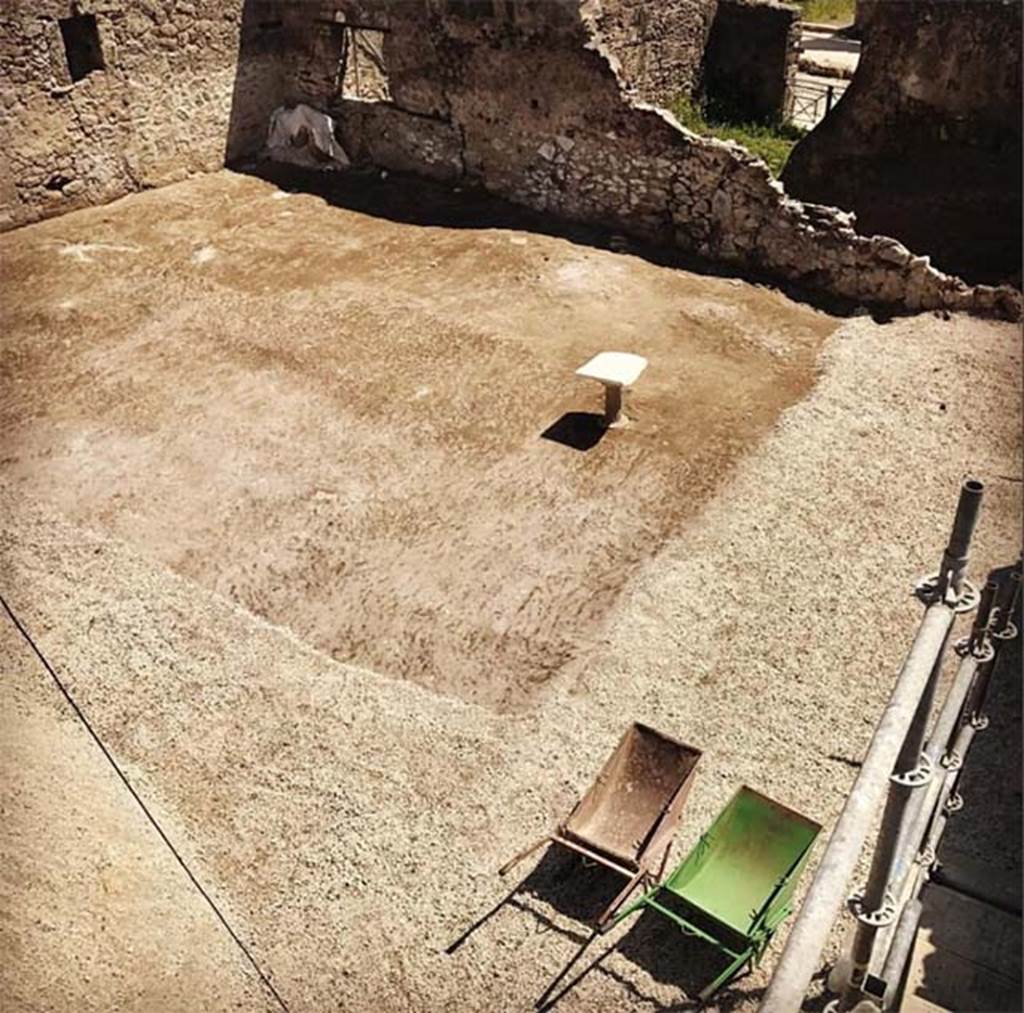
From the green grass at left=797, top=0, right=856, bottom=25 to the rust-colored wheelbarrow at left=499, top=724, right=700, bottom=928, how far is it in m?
22.0

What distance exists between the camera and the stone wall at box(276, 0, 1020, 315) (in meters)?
11.7

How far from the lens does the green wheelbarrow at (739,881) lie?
5508 mm

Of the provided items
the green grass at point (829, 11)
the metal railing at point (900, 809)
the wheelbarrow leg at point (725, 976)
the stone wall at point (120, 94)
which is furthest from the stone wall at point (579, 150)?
the green grass at point (829, 11)

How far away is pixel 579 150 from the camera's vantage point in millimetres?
13344

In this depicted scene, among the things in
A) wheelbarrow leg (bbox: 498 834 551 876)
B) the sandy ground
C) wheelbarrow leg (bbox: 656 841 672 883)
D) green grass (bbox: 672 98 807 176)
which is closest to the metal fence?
green grass (bbox: 672 98 807 176)

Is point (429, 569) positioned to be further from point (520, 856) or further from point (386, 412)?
point (520, 856)

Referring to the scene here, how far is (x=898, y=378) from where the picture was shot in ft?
34.5

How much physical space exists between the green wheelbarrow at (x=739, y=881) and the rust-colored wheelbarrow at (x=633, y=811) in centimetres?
18

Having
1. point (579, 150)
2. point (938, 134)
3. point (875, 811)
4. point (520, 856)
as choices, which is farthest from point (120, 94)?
point (875, 811)

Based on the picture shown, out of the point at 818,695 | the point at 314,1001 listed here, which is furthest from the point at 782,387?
the point at 314,1001

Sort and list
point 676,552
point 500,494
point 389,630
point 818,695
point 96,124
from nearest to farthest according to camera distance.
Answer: point 818,695 < point 389,630 < point 676,552 < point 500,494 < point 96,124

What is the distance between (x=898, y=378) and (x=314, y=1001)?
7813 mm

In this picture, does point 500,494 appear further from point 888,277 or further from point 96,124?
point 96,124

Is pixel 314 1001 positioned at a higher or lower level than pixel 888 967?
lower
